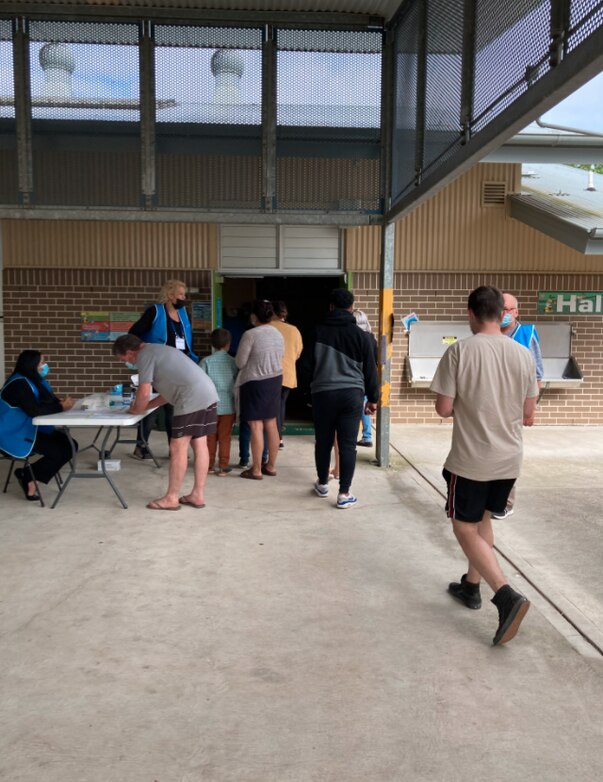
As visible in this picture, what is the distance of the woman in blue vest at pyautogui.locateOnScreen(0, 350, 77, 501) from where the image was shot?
18.4ft

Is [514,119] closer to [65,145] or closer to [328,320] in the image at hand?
[328,320]

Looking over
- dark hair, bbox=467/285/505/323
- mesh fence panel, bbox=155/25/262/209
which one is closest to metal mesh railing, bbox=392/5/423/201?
mesh fence panel, bbox=155/25/262/209

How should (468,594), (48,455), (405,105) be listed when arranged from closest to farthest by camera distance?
(468,594) → (48,455) → (405,105)

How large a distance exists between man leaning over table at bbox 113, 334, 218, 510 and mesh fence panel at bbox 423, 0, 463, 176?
2485 mm

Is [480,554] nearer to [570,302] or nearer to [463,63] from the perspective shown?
[463,63]

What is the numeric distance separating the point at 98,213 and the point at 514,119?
14.1ft

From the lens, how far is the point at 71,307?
9.58 m

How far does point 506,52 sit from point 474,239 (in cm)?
578

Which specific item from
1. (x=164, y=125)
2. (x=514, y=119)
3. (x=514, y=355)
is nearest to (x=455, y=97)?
(x=514, y=119)

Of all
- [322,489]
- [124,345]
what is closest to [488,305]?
[124,345]

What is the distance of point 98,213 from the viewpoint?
267 inches

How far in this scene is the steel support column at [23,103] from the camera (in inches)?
262

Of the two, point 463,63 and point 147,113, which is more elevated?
point 147,113

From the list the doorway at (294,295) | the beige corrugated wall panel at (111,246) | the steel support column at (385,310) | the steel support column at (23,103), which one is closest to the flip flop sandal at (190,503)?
the steel support column at (385,310)
